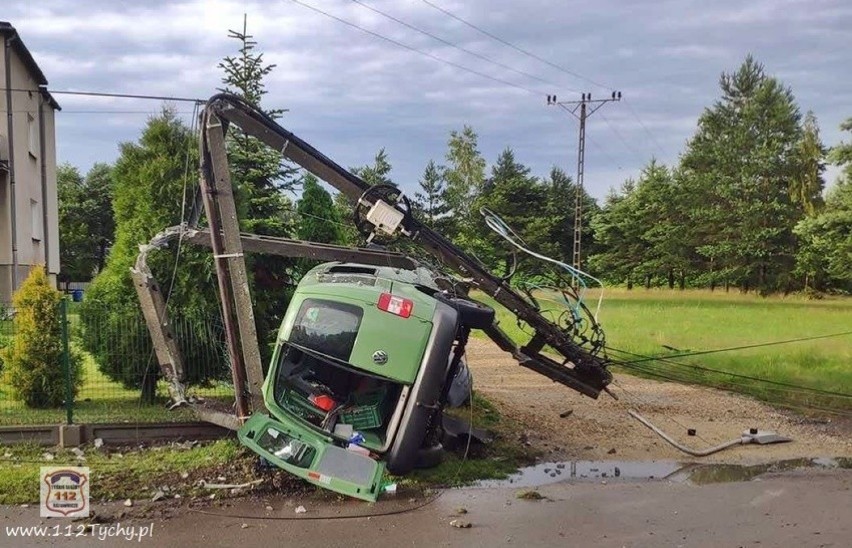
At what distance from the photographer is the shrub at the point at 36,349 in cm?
1019

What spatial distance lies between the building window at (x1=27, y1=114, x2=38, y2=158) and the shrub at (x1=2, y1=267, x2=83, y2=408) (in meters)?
14.1

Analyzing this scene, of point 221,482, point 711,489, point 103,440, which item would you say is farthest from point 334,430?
point 711,489

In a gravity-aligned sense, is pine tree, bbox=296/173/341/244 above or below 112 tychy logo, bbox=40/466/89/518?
above

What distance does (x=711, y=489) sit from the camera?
27.3 feet

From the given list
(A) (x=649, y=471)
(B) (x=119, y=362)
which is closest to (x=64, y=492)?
(B) (x=119, y=362)

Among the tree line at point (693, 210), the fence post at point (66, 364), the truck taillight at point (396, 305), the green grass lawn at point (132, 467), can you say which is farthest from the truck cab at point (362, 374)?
the tree line at point (693, 210)

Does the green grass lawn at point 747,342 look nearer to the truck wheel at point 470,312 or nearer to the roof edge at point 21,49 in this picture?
the truck wheel at point 470,312

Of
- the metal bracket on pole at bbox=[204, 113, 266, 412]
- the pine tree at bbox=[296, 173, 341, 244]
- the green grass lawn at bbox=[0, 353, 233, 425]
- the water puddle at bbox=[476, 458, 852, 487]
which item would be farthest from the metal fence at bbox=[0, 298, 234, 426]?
the water puddle at bbox=[476, 458, 852, 487]

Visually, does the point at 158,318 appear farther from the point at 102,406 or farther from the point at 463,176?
the point at 463,176

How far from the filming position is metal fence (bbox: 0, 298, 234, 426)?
1030 cm

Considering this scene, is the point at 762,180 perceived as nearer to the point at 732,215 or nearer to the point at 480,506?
the point at 732,215

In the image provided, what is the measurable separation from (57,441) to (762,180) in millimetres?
52565

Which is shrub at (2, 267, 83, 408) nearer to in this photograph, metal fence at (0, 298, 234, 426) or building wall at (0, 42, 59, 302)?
metal fence at (0, 298, 234, 426)

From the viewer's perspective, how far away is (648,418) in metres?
12.4
